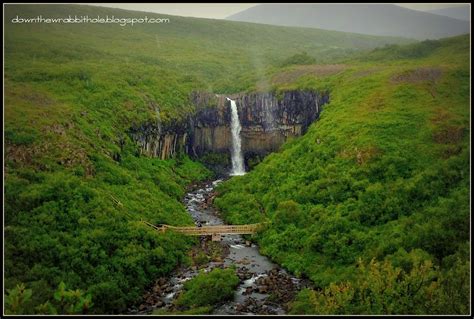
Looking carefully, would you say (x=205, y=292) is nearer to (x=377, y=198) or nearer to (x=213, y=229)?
(x=213, y=229)

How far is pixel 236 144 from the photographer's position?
8562 cm

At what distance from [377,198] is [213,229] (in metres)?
17.7

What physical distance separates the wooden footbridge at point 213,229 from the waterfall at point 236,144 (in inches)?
1275

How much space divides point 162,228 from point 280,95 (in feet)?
140

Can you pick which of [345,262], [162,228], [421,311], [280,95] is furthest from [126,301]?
[280,95]

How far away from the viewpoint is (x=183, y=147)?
8338cm

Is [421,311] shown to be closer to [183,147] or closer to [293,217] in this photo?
[293,217]

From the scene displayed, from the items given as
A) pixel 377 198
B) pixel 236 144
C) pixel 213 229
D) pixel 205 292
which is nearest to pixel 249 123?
pixel 236 144

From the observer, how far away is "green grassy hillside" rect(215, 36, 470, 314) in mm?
28922

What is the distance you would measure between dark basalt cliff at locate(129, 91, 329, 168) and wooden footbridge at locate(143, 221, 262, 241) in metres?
29.7

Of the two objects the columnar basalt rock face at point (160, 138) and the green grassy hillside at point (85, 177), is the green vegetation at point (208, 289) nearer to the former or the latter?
the green grassy hillside at point (85, 177)

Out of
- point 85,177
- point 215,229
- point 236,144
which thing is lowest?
point 215,229

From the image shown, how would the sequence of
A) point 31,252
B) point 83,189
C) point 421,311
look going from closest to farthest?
point 421,311
point 31,252
point 83,189

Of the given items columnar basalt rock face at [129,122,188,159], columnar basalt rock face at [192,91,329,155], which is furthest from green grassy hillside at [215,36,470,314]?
columnar basalt rock face at [129,122,188,159]
